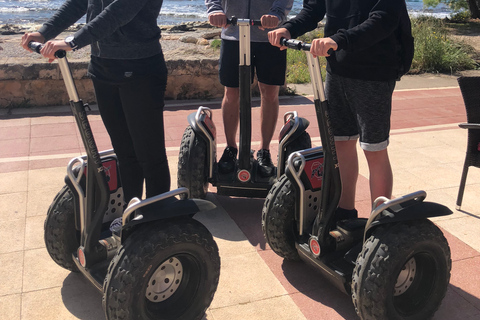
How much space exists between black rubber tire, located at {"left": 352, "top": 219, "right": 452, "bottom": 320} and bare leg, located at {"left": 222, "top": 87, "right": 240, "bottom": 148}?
74.2 inches

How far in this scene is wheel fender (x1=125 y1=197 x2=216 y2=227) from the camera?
→ 2342 mm

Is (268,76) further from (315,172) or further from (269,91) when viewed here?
(315,172)

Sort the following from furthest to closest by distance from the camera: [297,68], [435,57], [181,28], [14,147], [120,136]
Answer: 1. [181,28]
2. [435,57]
3. [297,68]
4. [14,147]
5. [120,136]

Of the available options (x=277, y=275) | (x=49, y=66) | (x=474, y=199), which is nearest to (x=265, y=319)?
(x=277, y=275)

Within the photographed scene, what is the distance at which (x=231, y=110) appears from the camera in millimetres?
4082

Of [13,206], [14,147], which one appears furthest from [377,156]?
[14,147]

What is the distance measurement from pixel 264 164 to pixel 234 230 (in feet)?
2.15

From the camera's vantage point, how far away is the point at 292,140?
12.1ft

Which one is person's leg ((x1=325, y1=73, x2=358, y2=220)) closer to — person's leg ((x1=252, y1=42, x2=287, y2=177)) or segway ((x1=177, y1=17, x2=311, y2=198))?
segway ((x1=177, y1=17, x2=311, y2=198))

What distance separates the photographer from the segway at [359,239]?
7.80ft

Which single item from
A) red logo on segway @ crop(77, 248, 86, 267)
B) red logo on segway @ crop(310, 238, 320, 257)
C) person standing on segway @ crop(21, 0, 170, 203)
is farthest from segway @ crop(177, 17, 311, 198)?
red logo on segway @ crop(77, 248, 86, 267)

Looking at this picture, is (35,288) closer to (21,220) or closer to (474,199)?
(21,220)

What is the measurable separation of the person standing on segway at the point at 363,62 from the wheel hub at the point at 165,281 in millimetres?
1147

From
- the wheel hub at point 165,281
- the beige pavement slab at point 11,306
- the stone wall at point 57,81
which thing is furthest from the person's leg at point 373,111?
the stone wall at point 57,81
